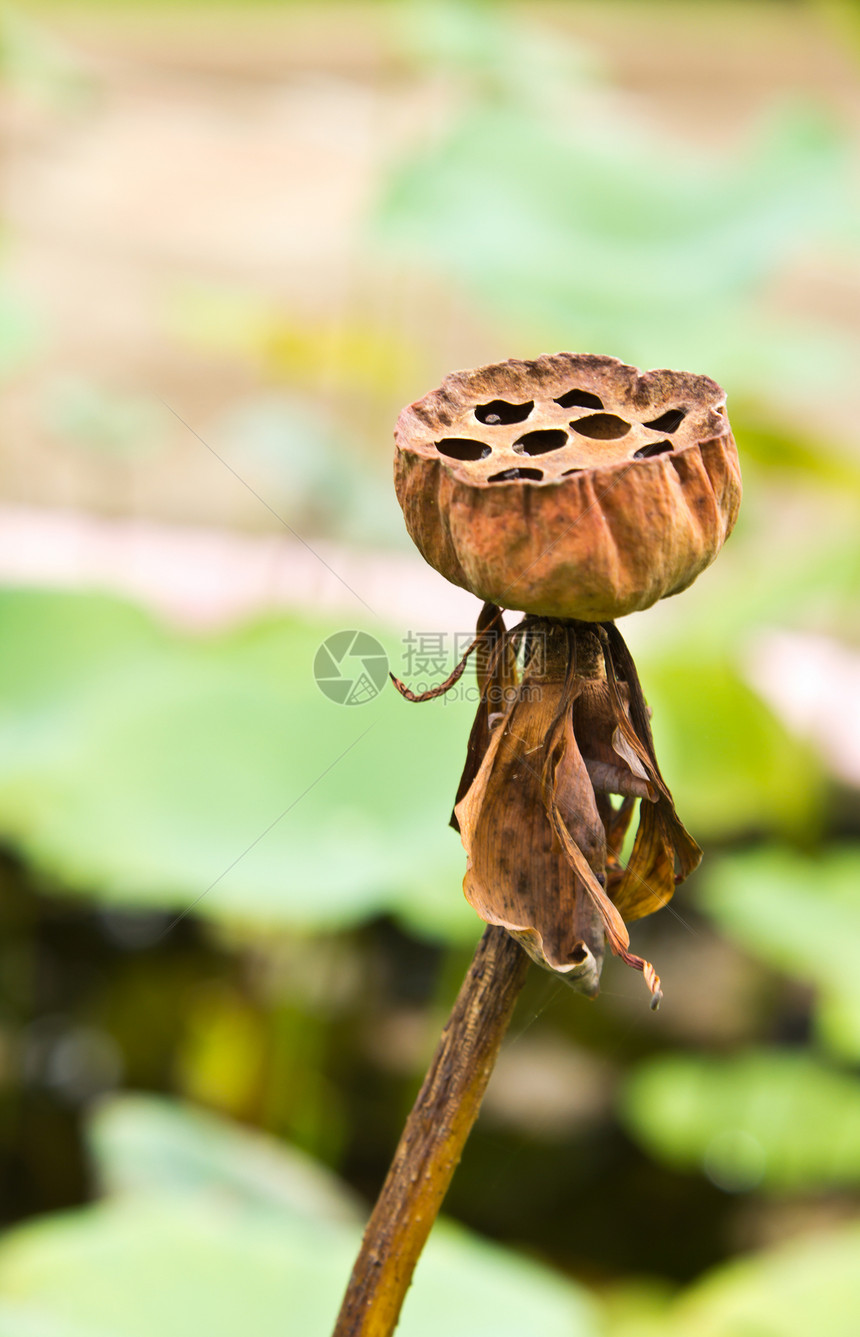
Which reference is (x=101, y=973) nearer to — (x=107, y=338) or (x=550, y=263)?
(x=550, y=263)

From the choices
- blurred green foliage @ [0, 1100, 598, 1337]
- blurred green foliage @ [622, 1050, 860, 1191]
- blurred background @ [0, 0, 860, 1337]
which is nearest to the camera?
blurred green foliage @ [0, 1100, 598, 1337]

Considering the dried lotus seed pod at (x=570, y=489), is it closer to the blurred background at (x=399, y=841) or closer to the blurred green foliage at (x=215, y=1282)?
the blurred background at (x=399, y=841)

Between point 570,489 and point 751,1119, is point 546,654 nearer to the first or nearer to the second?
point 570,489

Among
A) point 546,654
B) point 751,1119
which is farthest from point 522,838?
point 751,1119

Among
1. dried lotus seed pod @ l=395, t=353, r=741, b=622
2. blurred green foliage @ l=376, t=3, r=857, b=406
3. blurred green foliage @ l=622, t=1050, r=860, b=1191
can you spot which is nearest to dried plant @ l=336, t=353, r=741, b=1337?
dried lotus seed pod @ l=395, t=353, r=741, b=622

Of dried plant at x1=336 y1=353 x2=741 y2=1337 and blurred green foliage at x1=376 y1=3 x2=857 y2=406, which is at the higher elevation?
dried plant at x1=336 y1=353 x2=741 y2=1337

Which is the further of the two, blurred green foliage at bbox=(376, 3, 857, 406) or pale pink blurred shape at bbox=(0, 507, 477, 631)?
pale pink blurred shape at bbox=(0, 507, 477, 631)

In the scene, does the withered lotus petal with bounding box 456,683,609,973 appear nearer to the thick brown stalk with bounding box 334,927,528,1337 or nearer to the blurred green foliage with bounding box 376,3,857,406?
the thick brown stalk with bounding box 334,927,528,1337
